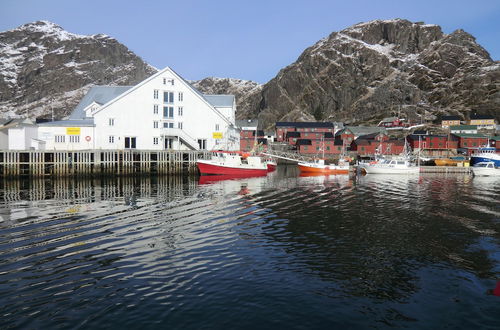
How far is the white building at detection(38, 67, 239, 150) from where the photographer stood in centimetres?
5450

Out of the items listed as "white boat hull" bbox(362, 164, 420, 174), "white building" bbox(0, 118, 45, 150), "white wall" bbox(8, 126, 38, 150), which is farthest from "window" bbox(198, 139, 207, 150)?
"white boat hull" bbox(362, 164, 420, 174)

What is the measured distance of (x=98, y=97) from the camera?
65625mm

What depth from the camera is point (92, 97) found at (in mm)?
66125

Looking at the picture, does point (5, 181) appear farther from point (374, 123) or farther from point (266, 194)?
point (374, 123)

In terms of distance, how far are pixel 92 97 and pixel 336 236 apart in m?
62.8

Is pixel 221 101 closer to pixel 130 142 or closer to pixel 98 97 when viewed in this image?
pixel 130 142

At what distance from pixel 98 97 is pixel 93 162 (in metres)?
21.5

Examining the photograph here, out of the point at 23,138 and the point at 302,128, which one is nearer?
the point at 23,138

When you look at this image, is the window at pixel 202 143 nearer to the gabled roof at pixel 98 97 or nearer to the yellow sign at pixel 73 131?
the gabled roof at pixel 98 97

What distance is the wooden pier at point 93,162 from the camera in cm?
4784

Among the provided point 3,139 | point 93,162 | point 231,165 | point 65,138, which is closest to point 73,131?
point 65,138

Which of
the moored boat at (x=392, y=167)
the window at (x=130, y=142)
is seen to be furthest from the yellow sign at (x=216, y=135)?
the moored boat at (x=392, y=167)

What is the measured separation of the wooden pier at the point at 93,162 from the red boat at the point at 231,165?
2.50 m

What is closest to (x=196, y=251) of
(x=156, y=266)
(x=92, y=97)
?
(x=156, y=266)
